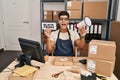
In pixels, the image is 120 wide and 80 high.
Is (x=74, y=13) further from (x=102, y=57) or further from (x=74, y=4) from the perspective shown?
(x=102, y=57)

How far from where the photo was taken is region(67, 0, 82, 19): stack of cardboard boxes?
9.20 ft

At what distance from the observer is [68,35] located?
215 cm

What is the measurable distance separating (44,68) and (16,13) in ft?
10.1

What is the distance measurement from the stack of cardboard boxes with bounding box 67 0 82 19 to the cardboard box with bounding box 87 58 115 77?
1.62m

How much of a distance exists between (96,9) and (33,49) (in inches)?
73.9

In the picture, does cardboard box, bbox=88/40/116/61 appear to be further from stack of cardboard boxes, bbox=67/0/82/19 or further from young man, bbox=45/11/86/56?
stack of cardboard boxes, bbox=67/0/82/19

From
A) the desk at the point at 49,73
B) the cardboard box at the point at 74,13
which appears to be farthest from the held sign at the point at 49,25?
the desk at the point at 49,73

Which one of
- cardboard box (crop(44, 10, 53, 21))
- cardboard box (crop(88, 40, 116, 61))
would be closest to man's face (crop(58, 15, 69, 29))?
cardboard box (crop(88, 40, 116, 61))

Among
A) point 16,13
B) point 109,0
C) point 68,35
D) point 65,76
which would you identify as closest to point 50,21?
point 68,35

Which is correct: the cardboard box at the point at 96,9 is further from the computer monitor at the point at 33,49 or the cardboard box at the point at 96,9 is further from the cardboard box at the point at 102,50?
the computer monitor at the point at 33,49

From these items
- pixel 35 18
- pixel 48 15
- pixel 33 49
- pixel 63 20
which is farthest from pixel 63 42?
pixel 35 18

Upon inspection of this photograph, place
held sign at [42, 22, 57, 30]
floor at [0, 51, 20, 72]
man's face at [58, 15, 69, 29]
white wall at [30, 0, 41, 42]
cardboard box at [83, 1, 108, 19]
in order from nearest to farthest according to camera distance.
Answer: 1. man's face at [58, 15, 69, 29]
2. cardboard box at [83, 1, 108, 19]
3. held sign at [42, 22, 57, 30]
4. floor at [0, 51, 20, 72]
5. white wall at [30, 0, 41, 42]

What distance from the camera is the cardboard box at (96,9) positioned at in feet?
9.15

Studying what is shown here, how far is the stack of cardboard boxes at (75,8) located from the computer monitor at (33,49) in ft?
5.26
